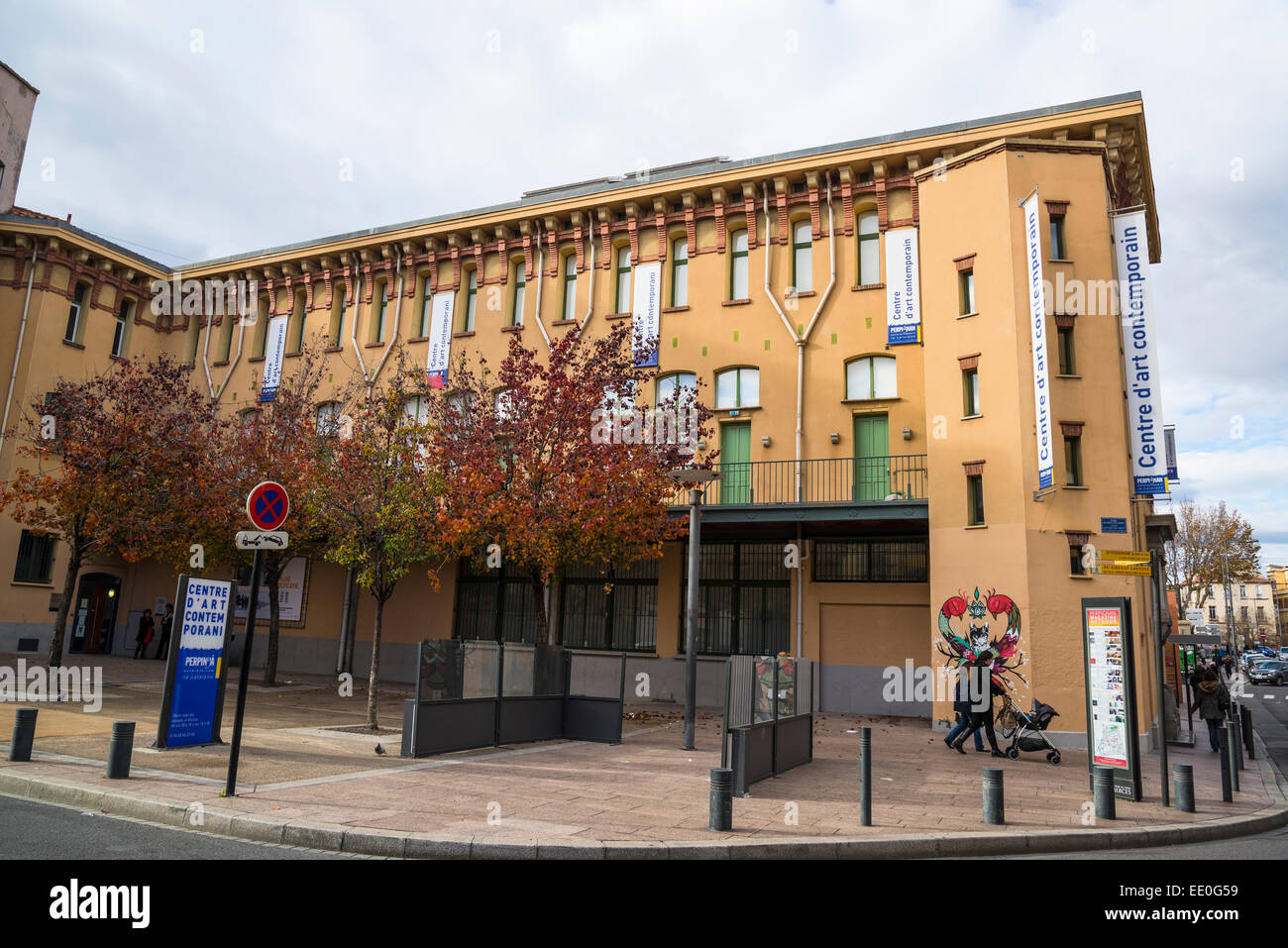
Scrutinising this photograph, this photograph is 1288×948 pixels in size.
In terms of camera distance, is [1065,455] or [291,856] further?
[1065,455]

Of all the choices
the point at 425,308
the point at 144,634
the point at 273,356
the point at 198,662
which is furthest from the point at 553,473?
the point at 144,634

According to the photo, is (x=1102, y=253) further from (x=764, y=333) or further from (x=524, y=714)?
(x=524, y=714)

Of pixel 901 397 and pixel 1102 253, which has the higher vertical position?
pixel 1102 253

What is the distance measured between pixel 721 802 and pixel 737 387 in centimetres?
1656

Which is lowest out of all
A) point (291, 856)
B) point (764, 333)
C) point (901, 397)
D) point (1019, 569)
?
point (291, 856)

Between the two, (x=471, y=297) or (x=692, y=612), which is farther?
(x=471, y=297)

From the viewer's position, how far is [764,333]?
23266 millimetres

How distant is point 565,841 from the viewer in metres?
7.27

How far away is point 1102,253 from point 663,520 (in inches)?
451

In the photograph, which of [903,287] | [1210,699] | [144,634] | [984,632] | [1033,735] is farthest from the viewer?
[144,634]

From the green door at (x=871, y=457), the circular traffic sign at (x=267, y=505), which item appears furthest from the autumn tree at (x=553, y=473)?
the circular traffic sign at (x=267, y=505)

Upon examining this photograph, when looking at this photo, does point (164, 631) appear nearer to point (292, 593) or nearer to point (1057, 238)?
point (292, 593)
